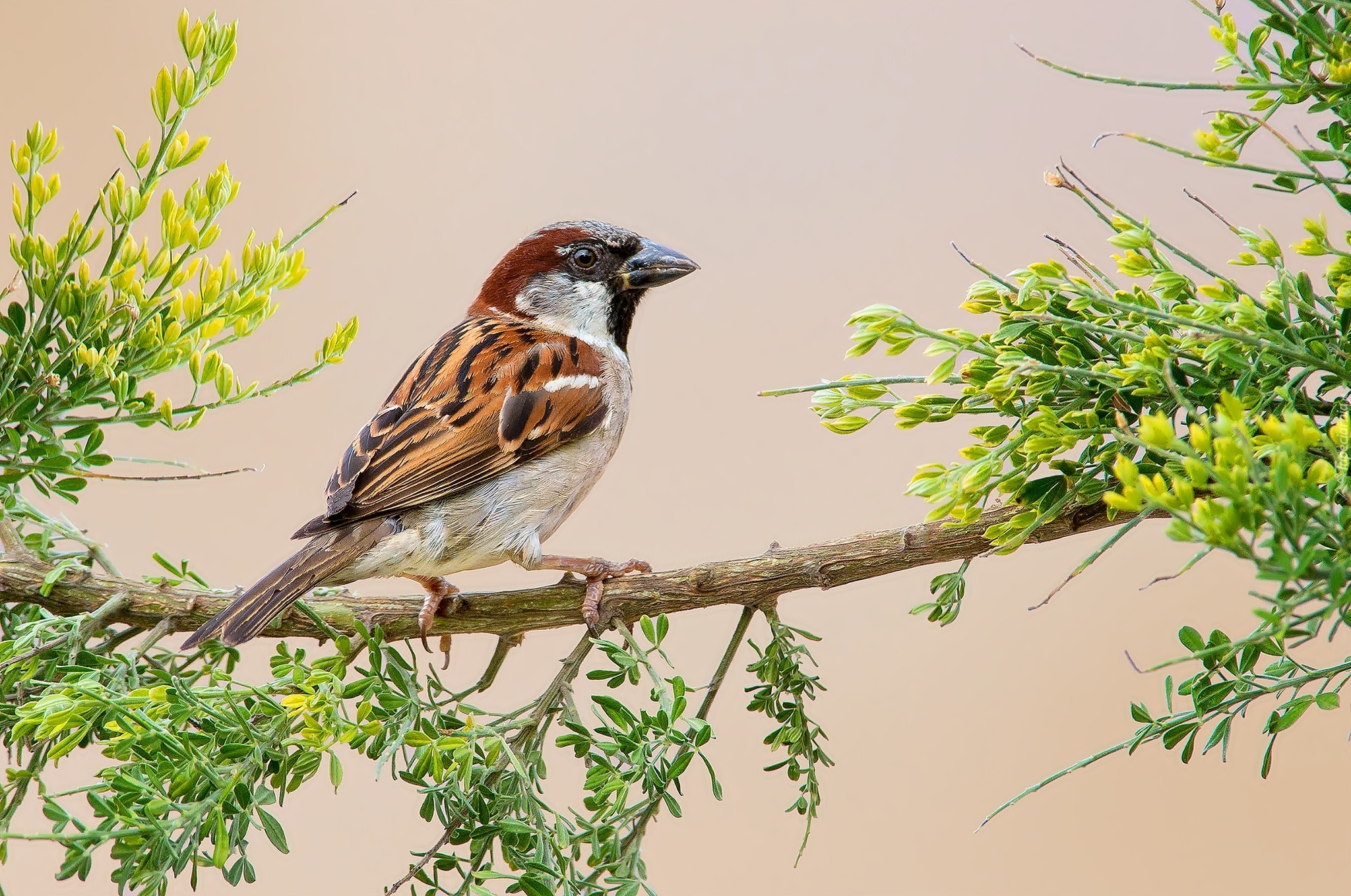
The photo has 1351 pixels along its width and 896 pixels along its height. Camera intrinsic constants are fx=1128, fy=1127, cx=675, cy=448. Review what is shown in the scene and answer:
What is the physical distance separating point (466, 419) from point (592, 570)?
0.53 m

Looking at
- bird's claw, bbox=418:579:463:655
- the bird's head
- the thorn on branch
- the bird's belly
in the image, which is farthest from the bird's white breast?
the thorn on branch

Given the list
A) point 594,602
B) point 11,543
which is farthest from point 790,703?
point 11,543

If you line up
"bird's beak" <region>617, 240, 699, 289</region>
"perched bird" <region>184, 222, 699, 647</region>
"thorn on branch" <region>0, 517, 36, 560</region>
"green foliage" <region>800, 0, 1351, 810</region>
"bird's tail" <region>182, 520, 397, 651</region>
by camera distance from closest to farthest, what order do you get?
"green foliage" <region>800, 0, 1351, 810</region> < "bird's tail" <region>182, 520, 397, 651</region> < "thorn on branch" <region>0, 517, 36, 560</region> < "perched bird" <region>184, 222, 699, 647</region> < "bird's beak" <region>617, 240, 699, 289</region>

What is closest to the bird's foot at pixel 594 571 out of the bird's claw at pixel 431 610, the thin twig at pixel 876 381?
the bird's claw at pixel 431 610

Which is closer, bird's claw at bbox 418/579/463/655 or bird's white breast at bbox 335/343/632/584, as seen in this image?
bird's claw at bbox 418/579/463/655

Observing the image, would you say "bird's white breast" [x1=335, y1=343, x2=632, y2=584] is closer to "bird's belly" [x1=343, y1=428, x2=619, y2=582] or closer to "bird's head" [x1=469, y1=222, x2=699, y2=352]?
"bird's belly" [x1=343, y1=428, x2=619, y2=582]

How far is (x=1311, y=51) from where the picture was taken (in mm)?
1027

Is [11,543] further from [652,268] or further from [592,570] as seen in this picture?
[652,268]

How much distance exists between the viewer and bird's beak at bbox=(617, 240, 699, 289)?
2.60 m

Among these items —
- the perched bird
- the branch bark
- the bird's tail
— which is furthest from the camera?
the perched bird

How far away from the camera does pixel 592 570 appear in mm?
1941

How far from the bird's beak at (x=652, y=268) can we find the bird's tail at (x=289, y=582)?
2.99 feet

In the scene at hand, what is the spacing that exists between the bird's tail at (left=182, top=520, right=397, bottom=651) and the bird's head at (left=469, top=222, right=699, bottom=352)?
0.83 m

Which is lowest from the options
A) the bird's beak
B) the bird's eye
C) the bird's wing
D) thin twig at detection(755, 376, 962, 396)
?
thin twig at detection(755, 376, 962, 396)
